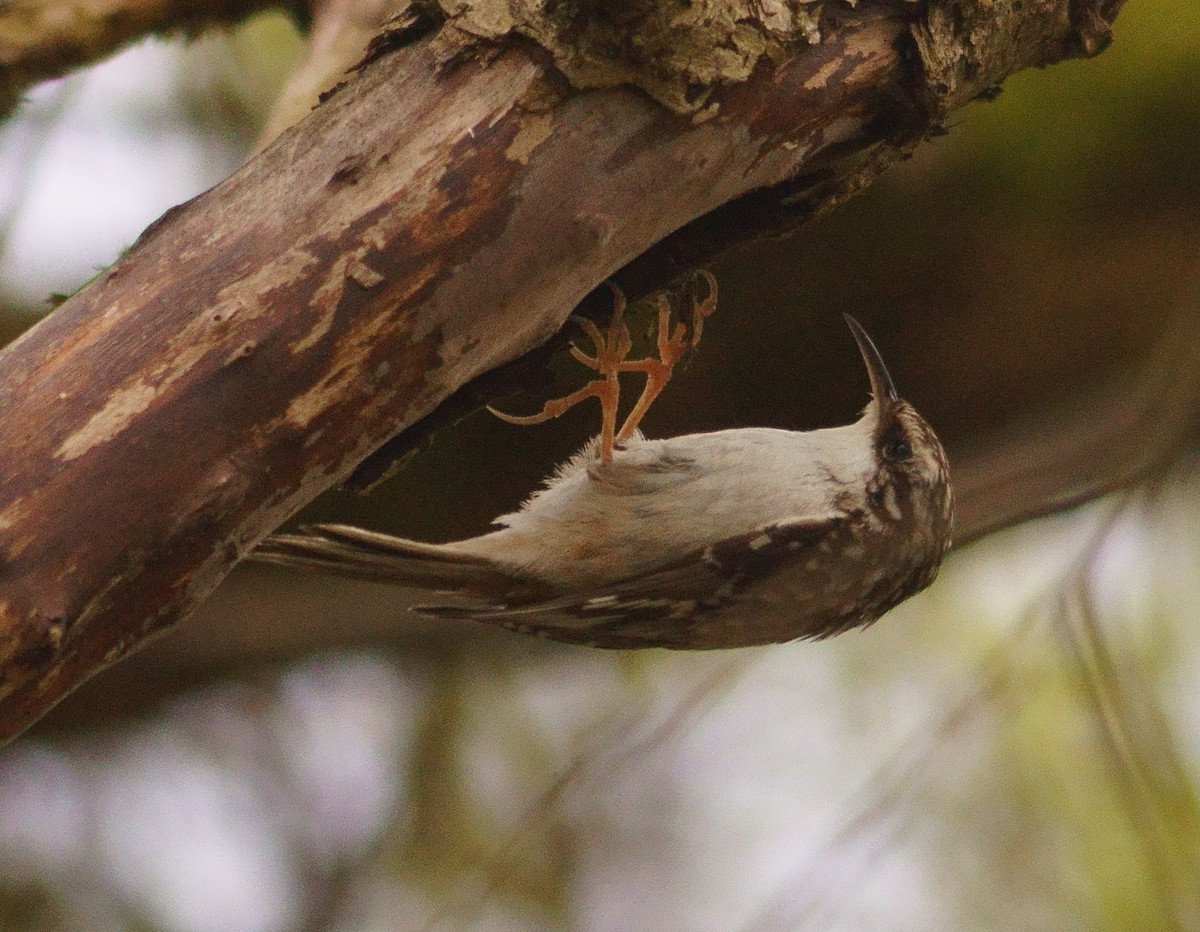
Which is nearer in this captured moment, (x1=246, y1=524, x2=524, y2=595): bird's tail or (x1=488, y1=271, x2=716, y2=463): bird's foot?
(x1=246, y1=524, x2=524, y2=595): bird's tail

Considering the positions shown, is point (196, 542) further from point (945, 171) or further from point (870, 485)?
point (945, 171)

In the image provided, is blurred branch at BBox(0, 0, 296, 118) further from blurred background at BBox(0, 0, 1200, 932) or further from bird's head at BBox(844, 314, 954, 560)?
bird's head at BBox(844, 314, 954, 560)

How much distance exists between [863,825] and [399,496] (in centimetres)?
130

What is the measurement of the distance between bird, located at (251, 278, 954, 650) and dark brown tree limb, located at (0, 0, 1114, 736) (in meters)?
0.76

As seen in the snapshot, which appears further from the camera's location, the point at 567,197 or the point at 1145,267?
the point at 1145,267

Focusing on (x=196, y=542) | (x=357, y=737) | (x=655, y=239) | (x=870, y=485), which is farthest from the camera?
(x=357, y=737)

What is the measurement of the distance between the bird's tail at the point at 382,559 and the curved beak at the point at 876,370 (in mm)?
903

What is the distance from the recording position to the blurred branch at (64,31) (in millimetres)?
2961

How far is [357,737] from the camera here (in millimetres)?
4836

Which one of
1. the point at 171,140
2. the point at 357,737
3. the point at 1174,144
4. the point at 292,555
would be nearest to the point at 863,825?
the point at 292,555

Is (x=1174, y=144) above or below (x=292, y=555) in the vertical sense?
below

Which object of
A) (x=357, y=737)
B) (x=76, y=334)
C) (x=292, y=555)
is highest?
(x=76, y=334)

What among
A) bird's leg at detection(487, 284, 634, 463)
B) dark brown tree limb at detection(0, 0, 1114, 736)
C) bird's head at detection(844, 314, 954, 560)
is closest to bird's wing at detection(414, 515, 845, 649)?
bird's head at detection(844, 314, 954, 560)

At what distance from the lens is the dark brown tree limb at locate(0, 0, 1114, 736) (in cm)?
158
